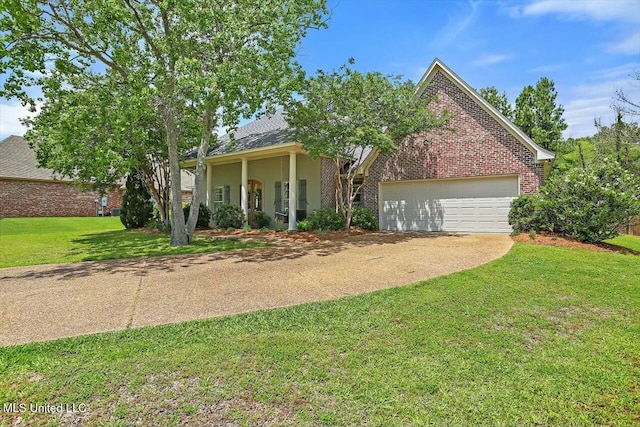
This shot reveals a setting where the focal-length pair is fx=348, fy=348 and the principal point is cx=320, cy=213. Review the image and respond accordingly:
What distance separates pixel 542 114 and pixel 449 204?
11.7m

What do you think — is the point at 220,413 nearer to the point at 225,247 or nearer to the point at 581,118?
the point at 225,247

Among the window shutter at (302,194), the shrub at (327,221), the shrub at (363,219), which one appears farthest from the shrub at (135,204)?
the shrub at (363,219)

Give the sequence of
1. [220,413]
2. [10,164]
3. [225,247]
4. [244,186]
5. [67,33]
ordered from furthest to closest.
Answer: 1. [10,164]
2. [244,186]
3. [225,247]
4. [67,33]
5. [220,413]

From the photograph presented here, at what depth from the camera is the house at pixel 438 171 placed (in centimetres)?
1291

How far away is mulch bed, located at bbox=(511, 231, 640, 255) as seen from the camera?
930 centimetres

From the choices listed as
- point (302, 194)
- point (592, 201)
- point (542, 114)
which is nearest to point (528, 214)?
point (592, 201)

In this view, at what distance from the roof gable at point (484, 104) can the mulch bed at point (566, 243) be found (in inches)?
127

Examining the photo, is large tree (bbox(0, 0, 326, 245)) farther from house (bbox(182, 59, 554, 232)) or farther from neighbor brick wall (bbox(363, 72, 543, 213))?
neighbor brick wall (bbox(363, 72, 543, 213))

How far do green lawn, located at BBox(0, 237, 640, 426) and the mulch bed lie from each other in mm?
4877

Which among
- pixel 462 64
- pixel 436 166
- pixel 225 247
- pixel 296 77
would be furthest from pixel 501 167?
pixel 225 247

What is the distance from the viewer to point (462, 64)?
16.8 m

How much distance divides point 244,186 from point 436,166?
8491 mm

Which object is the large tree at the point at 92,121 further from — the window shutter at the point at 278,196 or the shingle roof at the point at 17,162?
the shingle roof at the point at 17,162

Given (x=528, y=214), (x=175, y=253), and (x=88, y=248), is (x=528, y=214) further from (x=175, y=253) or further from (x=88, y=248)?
(x=88, y=248)
